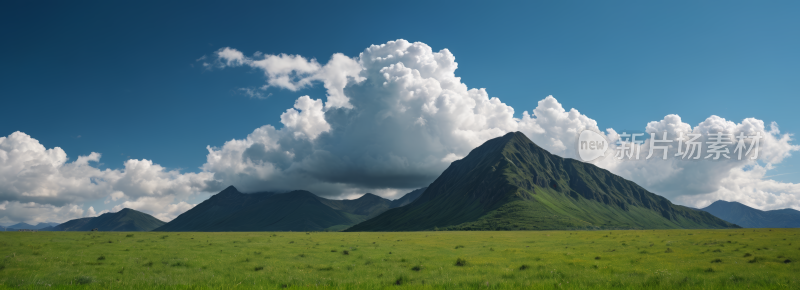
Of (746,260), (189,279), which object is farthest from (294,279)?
(746,260)

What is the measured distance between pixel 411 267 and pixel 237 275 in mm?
13039

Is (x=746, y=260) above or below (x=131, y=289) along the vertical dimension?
below

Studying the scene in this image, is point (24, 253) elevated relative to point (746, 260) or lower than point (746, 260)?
elevated

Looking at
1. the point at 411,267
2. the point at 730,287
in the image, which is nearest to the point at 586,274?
the point at 730,287

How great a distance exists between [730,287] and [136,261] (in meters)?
42.7

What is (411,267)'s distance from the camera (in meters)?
30.0

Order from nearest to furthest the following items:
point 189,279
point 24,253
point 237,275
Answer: point 189,279, point 237,275, point 24,253

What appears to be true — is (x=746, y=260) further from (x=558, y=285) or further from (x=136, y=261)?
(x=136, y=261)

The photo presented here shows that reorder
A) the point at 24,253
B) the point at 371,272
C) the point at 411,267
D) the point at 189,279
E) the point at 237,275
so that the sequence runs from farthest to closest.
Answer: the point at 24,253 → the point at 411,267 → the point at 371,272 → the point at 237,275 → the point at 189,279

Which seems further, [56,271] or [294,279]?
[56,271]

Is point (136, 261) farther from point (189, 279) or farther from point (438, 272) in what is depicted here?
point (438, 272)

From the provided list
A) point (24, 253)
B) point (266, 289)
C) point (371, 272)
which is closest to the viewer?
point (266, 289)

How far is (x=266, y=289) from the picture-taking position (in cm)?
1752

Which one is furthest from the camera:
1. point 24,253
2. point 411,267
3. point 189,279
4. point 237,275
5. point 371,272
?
point 24,253
